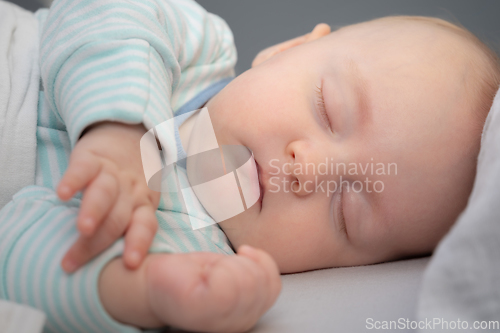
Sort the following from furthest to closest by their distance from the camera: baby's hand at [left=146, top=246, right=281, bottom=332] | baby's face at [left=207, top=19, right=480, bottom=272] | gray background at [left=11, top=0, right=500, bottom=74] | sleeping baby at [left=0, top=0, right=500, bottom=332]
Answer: gray background at [left=11, top=0, right=500, bottom=74]
baby's face at [left=207, top=19, right=480, bottom=272]
sleeping baby at [left=0, top=0, right=500, bottom=332]
baby's hand at [left=146, top=246, right=281, bottom=332]

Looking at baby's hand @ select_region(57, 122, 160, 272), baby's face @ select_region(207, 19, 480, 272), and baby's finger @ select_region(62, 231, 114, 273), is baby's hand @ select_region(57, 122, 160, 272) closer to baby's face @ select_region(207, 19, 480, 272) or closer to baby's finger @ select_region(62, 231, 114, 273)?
baby's finger @ select_region(62, 231, 114, 273)

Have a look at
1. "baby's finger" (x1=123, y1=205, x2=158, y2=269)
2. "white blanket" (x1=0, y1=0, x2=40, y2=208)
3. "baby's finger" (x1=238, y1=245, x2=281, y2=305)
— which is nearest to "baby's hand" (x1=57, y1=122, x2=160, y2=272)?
"baby's finger" (x1=123, y1=205, x2=158, y2=269)

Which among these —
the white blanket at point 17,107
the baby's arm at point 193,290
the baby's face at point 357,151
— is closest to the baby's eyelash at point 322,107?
the baby's face at point 357,151

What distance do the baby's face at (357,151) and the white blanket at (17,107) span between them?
1.10 feet

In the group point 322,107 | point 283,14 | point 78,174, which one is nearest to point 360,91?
point 322,107

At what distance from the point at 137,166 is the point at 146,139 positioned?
6 centimetres

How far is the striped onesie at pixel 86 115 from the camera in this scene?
424mm

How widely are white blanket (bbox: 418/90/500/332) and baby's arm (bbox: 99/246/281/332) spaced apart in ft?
0.51

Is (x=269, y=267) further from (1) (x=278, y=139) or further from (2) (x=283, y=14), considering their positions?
(2) (x=283, y=14)

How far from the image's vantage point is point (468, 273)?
1.24ft

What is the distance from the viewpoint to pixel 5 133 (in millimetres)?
658

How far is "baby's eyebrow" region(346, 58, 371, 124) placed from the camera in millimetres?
670

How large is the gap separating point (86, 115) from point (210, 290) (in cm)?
31

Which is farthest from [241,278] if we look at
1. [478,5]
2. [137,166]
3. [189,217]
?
[478,5]
